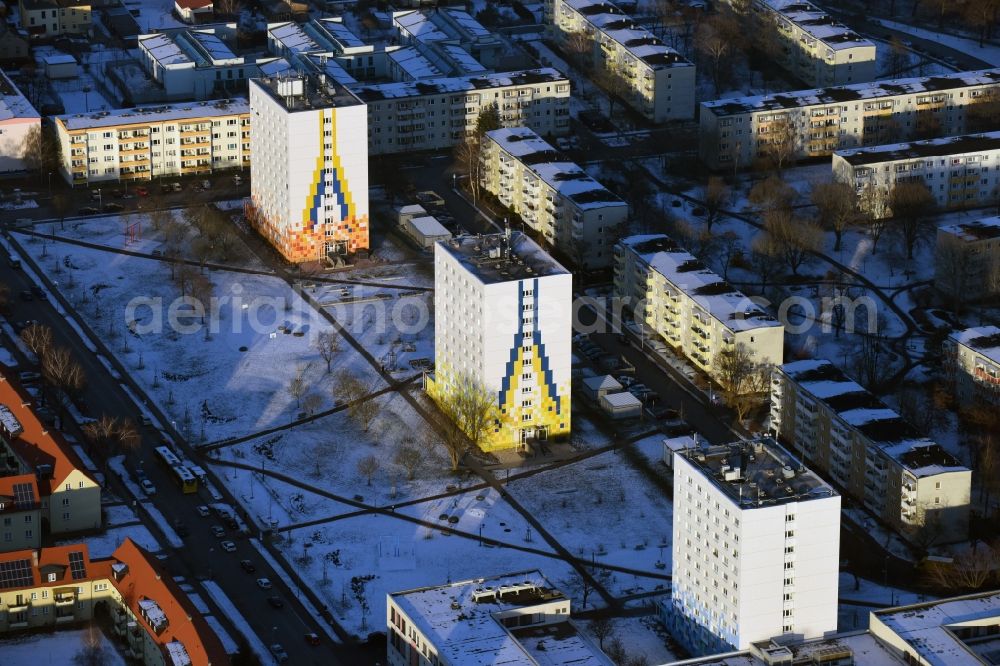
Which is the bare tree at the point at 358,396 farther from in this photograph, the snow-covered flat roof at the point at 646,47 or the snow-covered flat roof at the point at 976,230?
the snow-covered flat roof at the point at 646,47

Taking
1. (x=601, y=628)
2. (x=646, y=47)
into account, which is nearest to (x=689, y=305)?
(x=601, y=628)

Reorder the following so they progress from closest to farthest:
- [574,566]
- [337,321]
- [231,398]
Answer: [574,566] < [231,398] < [337,321]

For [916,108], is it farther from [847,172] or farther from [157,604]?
[157,604]

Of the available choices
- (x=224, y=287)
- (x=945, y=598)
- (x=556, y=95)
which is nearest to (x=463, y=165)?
(x=556, y=95)

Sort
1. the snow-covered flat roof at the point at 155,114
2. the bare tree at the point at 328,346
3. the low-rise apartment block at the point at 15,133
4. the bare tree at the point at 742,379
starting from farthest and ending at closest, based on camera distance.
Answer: the snow-covered flat roof at the point at 155,114
the low-rise apartment block at the point at 15,133
the bare tree at the point at 328,346
the bare tree at the point at 742,379

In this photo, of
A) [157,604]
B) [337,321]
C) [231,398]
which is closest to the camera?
[157,604]

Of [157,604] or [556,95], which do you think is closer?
[157,604]

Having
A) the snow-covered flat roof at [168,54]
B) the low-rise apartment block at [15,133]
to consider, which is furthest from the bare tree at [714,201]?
the low-rise apartment block at [15,133]

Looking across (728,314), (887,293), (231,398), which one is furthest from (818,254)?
(231,398)
